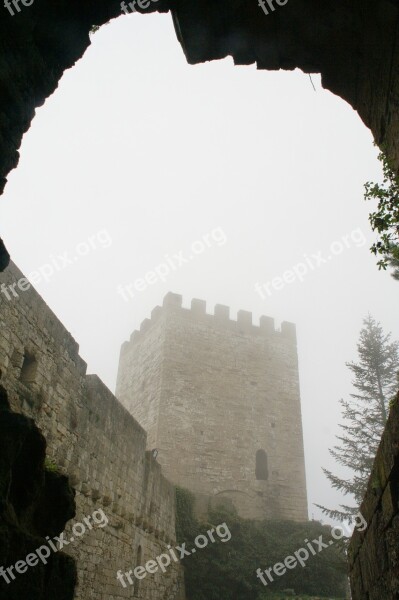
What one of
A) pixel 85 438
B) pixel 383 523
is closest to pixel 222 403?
pixel 85 438

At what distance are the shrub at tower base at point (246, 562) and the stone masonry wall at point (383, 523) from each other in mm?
12954

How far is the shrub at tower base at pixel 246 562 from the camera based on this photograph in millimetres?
16266

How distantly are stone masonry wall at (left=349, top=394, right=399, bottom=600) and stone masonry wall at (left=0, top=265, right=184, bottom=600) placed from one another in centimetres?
407

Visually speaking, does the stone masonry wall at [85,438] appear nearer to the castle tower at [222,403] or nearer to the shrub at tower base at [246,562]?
the shrub at tower base at [246,562]

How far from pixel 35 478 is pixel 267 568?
A: 60.6ft

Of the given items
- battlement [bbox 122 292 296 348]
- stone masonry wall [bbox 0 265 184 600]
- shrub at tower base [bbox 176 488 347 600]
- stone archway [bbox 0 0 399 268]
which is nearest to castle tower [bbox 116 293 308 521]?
battlement [bbox 122 292 296 348]

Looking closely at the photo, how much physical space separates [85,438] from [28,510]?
6643mm

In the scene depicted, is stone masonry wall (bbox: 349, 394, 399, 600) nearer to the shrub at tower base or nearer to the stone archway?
the stone archway

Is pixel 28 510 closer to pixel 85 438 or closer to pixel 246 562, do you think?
pixel 85 438

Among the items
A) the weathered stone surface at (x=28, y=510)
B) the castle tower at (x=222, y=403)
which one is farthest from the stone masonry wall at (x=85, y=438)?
the castle tower at (x=222, y=403)

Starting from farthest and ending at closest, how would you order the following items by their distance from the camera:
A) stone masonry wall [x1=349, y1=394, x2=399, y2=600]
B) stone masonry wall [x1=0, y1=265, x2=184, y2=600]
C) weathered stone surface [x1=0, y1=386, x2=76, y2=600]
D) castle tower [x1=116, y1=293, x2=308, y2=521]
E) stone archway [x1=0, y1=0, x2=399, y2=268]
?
1. castle tower [x1=116, y1=293, x2=308, y2=521]
2. stone masonry wall [x1=0, y1=265, x2=184, y2=600]
3. stone masonry wall [x1=349, y1=394, x2=399, y2=600]
4. stone archway [x1=0, y1=0, x2=399, y2=268]
5. weathered stone surface [x1=0, y1=386, x2=76, y2=600]

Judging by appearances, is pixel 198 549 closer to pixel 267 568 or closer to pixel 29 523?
pixel 267 568

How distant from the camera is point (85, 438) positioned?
27.5 feet

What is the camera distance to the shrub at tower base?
53.4 ft
